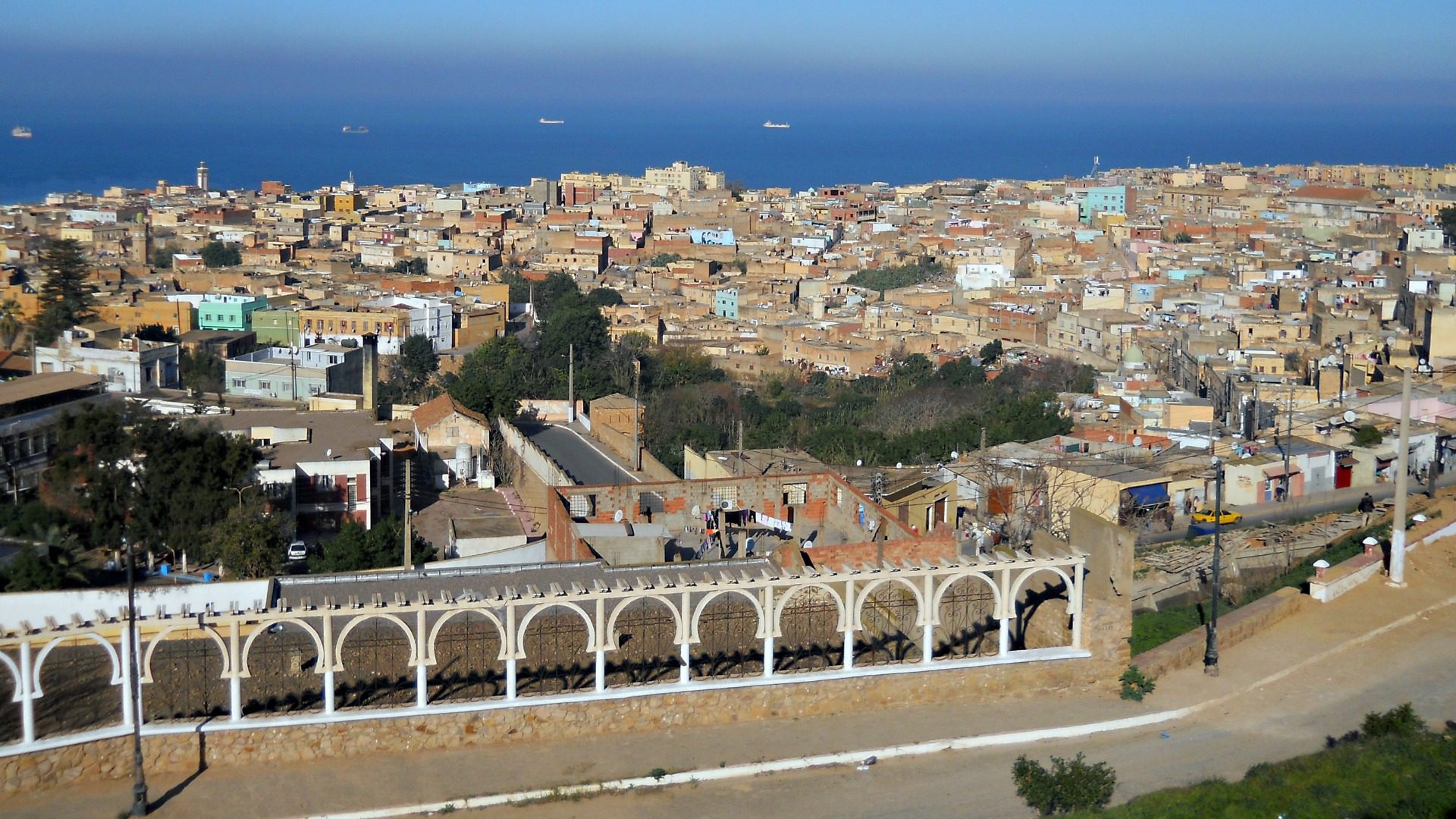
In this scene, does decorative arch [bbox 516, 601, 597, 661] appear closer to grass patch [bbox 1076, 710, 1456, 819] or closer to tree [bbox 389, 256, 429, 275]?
grass patch [bbox 1076, 710, 1456, 819]

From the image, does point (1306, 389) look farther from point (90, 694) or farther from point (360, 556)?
point (90, 694)

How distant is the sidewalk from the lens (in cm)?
565

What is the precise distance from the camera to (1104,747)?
20.6 ft

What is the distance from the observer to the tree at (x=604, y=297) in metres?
31.2

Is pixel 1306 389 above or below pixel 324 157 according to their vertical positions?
below

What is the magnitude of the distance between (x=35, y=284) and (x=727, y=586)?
23.6m

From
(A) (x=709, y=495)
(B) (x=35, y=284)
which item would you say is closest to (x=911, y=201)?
(B) (x=35, y=284)

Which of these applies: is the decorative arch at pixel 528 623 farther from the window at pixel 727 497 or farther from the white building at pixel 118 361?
the white building at pixel 118 361

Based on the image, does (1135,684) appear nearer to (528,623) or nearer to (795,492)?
(528,623)

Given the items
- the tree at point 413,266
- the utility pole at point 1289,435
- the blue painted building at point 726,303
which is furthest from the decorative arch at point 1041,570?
the tree at point 413,266

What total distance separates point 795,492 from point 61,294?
1751 cm

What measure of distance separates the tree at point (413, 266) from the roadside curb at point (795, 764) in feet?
99.6

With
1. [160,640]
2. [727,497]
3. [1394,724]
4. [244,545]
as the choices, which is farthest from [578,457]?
[1394,724]

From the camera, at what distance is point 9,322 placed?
21.7 metres
